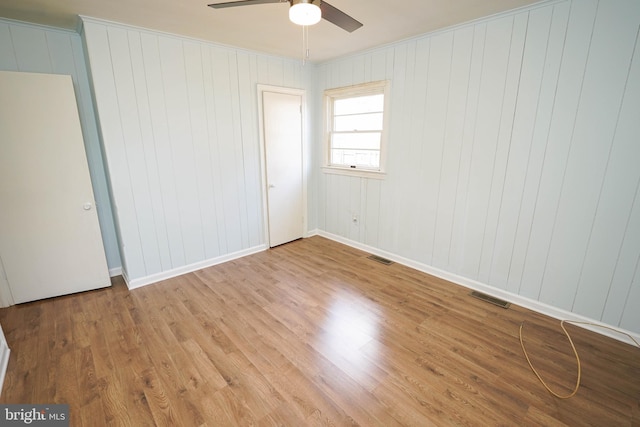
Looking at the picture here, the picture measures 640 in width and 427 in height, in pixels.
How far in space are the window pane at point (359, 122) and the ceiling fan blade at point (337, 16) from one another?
1.84 meters

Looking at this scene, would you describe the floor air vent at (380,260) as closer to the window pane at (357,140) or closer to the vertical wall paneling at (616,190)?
the window pane at (357,140)

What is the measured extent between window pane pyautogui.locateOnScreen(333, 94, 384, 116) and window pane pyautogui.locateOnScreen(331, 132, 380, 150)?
0.31m

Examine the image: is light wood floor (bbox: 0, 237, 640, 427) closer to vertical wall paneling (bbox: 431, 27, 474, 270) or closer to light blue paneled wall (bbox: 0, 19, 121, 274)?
vertical wall paneling (bbox: 431, 27, 474, 270)

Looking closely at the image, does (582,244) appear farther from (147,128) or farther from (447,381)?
(147,128)

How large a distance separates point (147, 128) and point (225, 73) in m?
1.14

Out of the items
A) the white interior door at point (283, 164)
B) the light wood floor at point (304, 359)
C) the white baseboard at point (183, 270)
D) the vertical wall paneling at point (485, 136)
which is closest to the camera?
the light wood floor at point (304, 359)

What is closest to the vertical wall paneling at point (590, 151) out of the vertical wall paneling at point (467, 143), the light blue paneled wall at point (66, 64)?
the vertical wall paneling at point (467, 143)

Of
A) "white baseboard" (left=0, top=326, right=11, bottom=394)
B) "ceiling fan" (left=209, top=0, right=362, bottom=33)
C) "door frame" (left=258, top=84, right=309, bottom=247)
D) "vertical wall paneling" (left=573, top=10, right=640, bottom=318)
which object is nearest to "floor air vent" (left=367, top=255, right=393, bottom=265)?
"door frame" (left=258, top=84, right=309, bottom=247)

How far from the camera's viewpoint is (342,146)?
4.33 m

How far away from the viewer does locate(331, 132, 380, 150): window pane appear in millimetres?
3873

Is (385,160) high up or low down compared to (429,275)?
up

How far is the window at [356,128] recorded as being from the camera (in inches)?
146

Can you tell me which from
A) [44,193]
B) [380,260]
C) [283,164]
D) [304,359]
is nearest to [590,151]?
[380,260]

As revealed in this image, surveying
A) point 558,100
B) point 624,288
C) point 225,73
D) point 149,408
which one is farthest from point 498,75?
point 149,408
